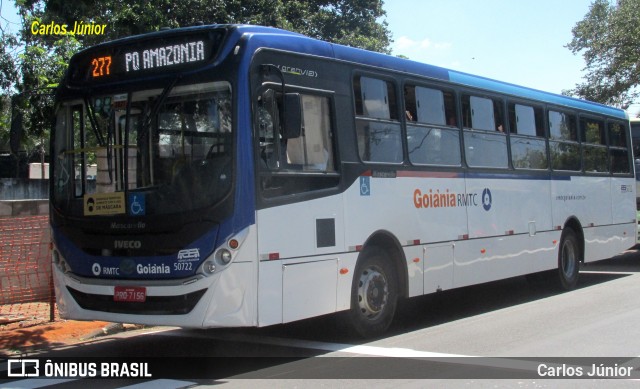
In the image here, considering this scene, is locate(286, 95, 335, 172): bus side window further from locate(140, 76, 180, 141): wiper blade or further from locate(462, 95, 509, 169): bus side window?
locate(462, 95, 509, 169): bus side window

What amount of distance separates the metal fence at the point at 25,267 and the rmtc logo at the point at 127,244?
372 centimetres

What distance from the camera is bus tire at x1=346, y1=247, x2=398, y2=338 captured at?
9.05 m

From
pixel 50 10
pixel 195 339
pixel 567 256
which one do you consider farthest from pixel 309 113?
pixel 567 256

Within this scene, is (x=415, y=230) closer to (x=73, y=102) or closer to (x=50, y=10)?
(x=73, y=102)

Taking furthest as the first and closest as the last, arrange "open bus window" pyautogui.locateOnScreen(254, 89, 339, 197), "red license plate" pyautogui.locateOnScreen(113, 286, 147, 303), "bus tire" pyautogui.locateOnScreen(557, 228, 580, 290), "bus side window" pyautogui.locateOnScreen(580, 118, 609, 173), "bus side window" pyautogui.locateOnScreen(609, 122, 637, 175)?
1. "bus side window" pyautogui.locateOnScreen(609, 122, 637, 175)
2. "bus side window" pyautogui.locateOnScreen(580, 118, 609, 173)
3. "bus tire" pyautogui.locateOnScreen(557, 228, 580, 290)
4. "open bus window" pyautogui.locateOnScreen(254, 89, 339, 197)
5. "red license plate" pyautogui.locateOnScreen(113, 286, 147, 303)

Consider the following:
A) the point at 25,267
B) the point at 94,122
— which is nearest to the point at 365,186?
the point at 94,122

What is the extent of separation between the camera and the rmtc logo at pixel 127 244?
7.84 m

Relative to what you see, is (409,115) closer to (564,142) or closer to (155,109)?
(155,109)

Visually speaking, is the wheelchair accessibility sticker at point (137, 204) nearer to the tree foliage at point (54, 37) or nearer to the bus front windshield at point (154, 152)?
the bus front windshield at point (154, 152)

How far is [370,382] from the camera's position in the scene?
7020 mm

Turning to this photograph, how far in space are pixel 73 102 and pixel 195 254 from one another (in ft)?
8.35

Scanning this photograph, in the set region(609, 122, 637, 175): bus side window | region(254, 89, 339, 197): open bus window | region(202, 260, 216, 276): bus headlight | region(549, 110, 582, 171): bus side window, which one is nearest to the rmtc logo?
region(202, 260, 216, 276): bus headlight

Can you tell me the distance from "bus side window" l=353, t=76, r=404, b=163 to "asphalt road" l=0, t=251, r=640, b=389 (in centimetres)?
223

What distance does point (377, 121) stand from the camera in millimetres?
9648
